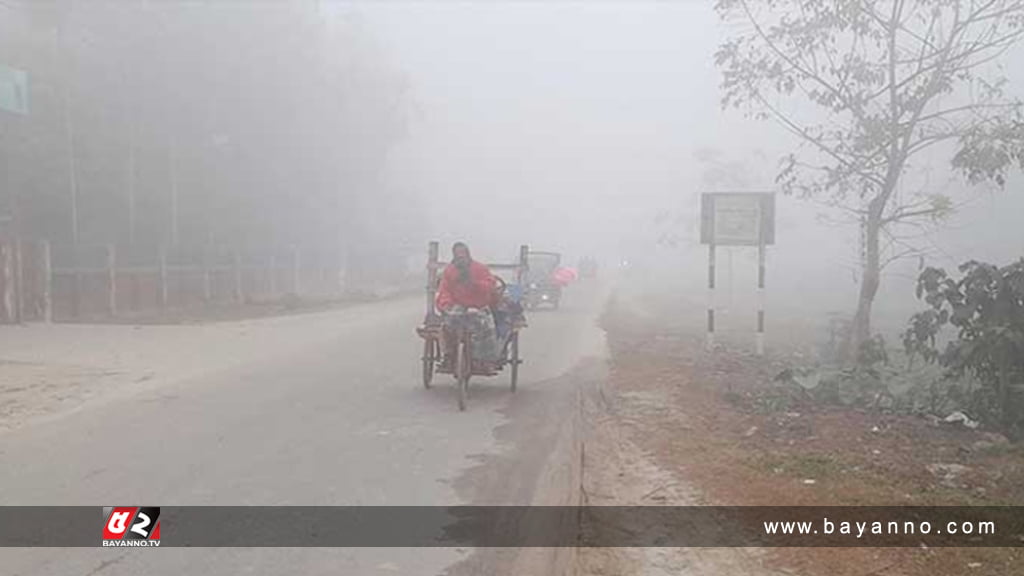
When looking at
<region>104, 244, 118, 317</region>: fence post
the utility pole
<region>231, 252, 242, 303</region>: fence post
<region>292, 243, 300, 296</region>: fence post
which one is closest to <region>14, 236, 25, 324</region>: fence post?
<region>104, 244, 118, 317</region>: fence post

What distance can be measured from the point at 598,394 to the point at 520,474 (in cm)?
516

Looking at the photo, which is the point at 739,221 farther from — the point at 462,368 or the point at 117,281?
the point at 117,281

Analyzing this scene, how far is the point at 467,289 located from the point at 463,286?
0.06 m

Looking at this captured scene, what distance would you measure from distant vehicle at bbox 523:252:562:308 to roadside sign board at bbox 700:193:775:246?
Answer: 15.4m

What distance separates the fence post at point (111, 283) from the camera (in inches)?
1041

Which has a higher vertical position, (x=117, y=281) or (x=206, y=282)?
(x=117, y=281)

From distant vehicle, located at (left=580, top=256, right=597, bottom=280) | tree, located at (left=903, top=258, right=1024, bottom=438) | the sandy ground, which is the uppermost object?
tree, located at (left=903, top=258, right=1024, bottom=438)

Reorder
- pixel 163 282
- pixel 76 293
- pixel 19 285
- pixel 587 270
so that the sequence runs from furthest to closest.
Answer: pixel 587 270 < pixel 163 282 < pixel 76 293 < pixel 19 285

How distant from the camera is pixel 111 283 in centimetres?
2652

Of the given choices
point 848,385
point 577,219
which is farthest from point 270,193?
point 577,219

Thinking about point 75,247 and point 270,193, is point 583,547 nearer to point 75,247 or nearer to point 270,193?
point 75,247

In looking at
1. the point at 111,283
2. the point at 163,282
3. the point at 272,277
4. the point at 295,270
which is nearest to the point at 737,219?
the point at 111,283

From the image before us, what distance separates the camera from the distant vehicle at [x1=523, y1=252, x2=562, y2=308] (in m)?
34.2

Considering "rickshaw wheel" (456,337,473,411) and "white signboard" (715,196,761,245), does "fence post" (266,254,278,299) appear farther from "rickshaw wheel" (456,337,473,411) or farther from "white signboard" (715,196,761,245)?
"rickshaw wheel" (456,337,473,411)
